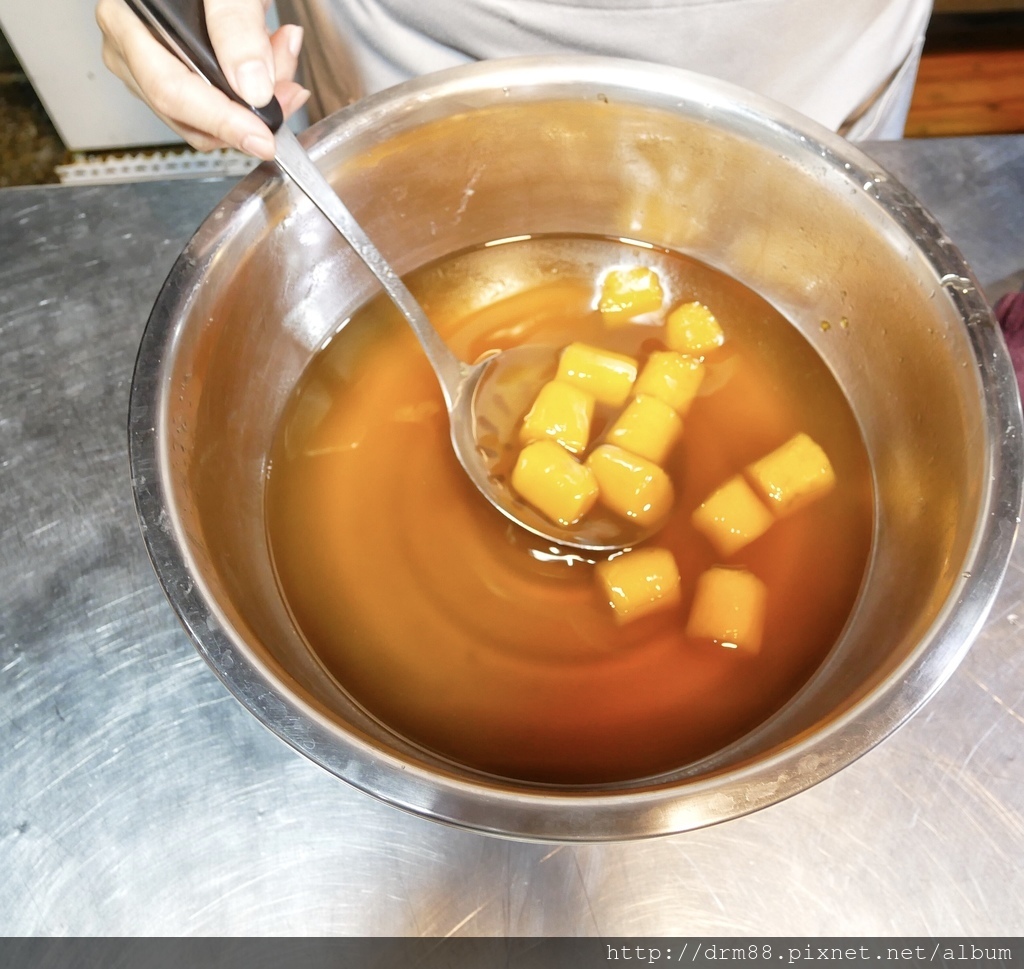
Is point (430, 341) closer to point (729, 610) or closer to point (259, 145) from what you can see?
point (259, 145)

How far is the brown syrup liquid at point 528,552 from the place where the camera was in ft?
2.97

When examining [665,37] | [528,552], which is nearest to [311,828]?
[528,552]

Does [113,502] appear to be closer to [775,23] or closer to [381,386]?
[381,386]

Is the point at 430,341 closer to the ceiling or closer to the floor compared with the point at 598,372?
closer to the ceiling

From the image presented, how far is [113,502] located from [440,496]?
1.34 feet

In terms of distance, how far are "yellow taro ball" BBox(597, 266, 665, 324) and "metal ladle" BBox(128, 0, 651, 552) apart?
0.35ft

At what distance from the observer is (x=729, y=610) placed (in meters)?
0.95

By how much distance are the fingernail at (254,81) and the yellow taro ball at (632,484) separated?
1.77ft

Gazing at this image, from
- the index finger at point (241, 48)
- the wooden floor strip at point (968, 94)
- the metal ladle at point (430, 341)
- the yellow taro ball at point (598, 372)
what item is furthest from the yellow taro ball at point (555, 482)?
the wooden floor strip at point (968, 94)

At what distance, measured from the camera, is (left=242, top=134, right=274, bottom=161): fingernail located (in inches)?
33.4

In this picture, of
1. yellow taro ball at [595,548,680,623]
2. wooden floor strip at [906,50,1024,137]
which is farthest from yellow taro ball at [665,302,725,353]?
wooden floor strip at [906,50,1024,137]

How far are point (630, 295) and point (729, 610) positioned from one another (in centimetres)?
47

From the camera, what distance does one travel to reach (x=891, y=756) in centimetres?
91

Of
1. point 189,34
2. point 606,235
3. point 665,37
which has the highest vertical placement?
point 189,34
